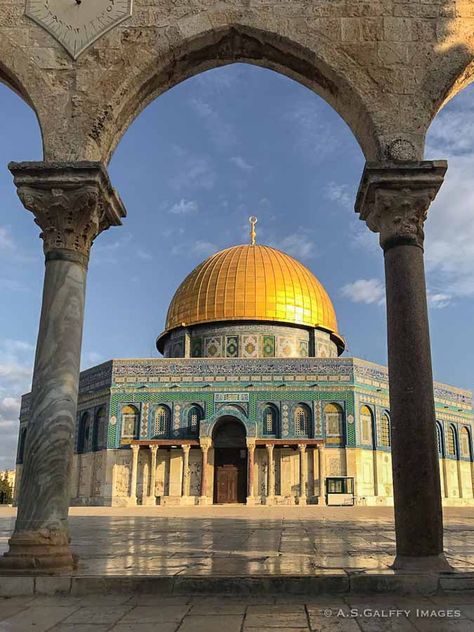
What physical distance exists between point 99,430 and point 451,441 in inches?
735

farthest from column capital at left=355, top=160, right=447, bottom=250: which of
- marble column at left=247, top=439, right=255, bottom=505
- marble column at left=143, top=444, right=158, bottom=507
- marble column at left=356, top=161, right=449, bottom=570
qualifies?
marble column at left=143, top=444, right=158, bottom=507

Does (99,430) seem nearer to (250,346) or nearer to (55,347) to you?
(250,346)

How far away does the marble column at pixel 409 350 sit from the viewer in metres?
5.33

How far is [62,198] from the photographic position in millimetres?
6188

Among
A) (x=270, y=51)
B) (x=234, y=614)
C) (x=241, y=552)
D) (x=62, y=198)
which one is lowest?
(x=234, y=614)

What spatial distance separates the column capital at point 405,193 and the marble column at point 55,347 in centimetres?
265

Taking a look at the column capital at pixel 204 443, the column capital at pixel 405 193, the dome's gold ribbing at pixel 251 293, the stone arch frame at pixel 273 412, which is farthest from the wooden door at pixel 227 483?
the column capital at pixel 405 193

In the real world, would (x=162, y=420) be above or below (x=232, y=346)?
below

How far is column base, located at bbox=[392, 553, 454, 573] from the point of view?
511 centimetres

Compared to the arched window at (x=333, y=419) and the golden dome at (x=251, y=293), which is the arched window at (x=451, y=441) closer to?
the golden dome at (x=251, y=293)

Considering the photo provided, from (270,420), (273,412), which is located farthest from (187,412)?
(273,412)

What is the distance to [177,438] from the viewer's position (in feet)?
98.1

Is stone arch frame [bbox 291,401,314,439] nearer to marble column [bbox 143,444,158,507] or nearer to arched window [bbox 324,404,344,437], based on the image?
arched window [bbox 324,404,344,437]

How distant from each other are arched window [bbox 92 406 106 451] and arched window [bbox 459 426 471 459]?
1916 cm
